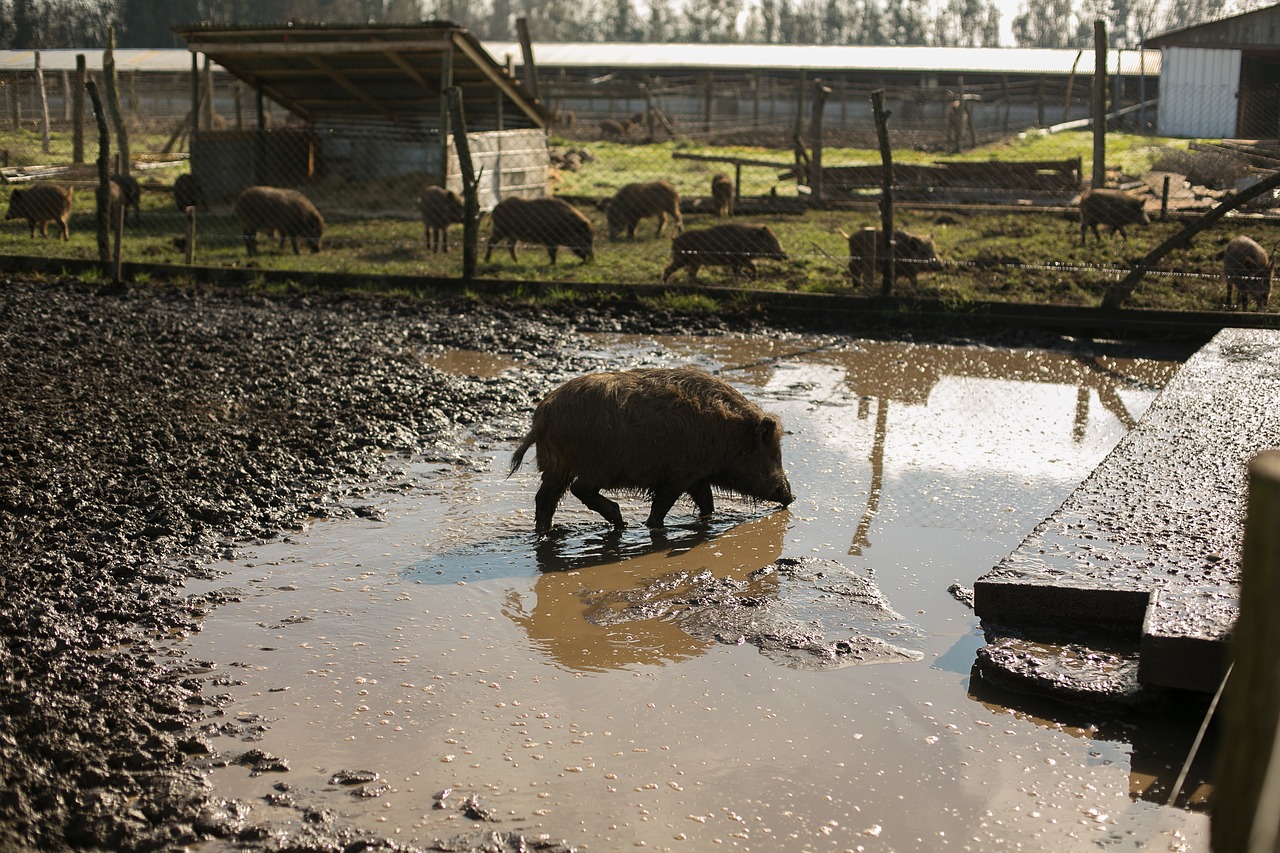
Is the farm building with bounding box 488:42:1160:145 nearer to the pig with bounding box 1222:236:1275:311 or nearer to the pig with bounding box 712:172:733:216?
the pig with bounding box 712:172:733:216

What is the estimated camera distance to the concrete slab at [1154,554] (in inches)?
158

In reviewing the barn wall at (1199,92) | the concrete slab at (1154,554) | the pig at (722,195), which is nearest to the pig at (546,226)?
the pig at (722,195)

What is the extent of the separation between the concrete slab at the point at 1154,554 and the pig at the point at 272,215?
11598 mm

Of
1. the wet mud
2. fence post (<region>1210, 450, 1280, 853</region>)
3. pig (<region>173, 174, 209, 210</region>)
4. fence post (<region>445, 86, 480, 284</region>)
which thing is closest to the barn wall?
pig (<region>173, 174, 209, 210</region>)

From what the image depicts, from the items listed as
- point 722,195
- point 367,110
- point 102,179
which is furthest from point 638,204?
point 102,179

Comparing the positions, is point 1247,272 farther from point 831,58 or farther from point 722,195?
point 831,58

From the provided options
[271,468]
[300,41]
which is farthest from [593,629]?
[300,41]

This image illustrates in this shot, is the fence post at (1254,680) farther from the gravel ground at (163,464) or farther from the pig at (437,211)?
the pig at (437,211)

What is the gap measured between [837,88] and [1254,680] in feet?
128

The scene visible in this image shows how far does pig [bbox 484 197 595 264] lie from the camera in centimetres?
1488

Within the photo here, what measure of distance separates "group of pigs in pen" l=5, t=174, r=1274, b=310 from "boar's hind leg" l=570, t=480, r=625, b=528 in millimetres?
6307

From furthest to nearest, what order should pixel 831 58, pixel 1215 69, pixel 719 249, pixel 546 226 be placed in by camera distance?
pixel 831 58 < pixel 1215 69 < pixel 546 226 < pixel 719 249

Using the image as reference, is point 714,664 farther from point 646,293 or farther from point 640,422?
point 646,293

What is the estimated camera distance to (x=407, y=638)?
474 centimetres
